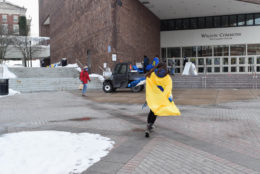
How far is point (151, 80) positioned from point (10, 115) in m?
5.52

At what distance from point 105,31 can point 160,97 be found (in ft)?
64.2

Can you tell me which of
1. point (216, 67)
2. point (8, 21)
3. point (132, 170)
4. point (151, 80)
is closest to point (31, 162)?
point (132, 170)

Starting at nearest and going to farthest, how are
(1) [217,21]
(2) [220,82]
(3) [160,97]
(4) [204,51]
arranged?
1. (3) [160,97]
2. (2) [220,82]
3. (1) [217,21]
4. (4) [204,51]

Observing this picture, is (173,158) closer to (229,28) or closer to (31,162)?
(31,162)

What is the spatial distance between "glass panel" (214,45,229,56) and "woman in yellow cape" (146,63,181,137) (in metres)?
33.0

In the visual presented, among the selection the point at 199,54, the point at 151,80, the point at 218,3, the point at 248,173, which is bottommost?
the point at 248,173

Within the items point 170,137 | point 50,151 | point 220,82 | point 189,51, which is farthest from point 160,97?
point 189,51

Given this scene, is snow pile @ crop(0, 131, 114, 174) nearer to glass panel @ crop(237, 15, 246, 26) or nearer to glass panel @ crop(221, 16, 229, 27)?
glass panel @ crop(221, 16, 229, 27)

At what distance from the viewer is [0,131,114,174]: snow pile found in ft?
12.9

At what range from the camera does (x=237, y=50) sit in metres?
36.0

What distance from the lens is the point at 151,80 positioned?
5965mm

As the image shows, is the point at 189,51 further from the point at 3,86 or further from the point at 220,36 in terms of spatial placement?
the point at 3,86

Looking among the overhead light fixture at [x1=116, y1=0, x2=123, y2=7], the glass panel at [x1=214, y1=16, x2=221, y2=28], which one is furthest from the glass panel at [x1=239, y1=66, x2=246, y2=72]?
the overhead light fixture at [x1=116, y1=0, x2=123, y2=7]

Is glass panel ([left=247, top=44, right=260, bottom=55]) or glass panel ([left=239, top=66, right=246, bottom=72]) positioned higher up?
glass panel ([left=247, top=44, right=260, bottom=55])
